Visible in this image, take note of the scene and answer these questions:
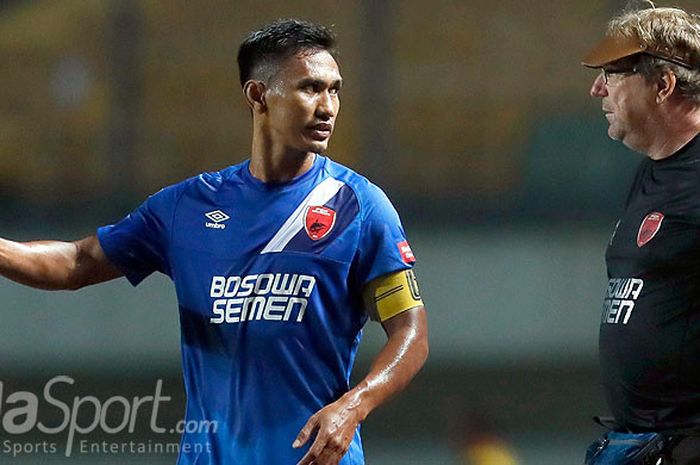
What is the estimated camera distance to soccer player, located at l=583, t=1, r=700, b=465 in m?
3.31

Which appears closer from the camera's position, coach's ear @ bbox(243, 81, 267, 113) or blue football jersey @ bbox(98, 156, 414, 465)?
blue football jersey @ bbox(98, 156, 414, 465)

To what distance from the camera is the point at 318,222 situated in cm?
345

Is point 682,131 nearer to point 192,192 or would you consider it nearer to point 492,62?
point 192,192

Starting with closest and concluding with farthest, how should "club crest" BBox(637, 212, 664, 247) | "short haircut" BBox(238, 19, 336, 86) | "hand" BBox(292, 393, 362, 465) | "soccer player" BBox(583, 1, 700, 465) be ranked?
"hand" BBox(292, 393, 362, 465), "soccer player" BBox(583, 1, 700, 465), "club crest" BBox(637, 212, 664, 247), "short haircut" BBox(238, 19, 336, 86)

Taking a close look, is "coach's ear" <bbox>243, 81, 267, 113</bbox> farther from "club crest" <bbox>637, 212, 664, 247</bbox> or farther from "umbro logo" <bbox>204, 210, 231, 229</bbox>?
"club crest" <bbox>637, 212, 664, 247</bbox>

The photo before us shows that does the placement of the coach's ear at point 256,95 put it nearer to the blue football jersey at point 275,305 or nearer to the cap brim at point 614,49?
the blue football jersey at point 275,305

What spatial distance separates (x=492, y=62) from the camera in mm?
8914

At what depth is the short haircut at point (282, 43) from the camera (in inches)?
138

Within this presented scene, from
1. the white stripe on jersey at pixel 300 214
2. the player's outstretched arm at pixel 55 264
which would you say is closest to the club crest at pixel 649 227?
the white stripe on jersey at pixel 300 214

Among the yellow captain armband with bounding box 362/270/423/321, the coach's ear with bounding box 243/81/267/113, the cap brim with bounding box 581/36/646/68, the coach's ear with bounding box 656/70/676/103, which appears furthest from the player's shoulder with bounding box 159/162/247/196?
A: the coach's ear with bounding box 656/70/676/103

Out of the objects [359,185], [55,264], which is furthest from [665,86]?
[55,264]

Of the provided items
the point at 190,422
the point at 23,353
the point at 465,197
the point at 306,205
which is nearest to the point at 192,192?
the point at 306,205

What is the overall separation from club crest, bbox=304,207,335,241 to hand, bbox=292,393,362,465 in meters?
0.50

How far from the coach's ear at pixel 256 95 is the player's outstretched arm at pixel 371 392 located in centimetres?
68
